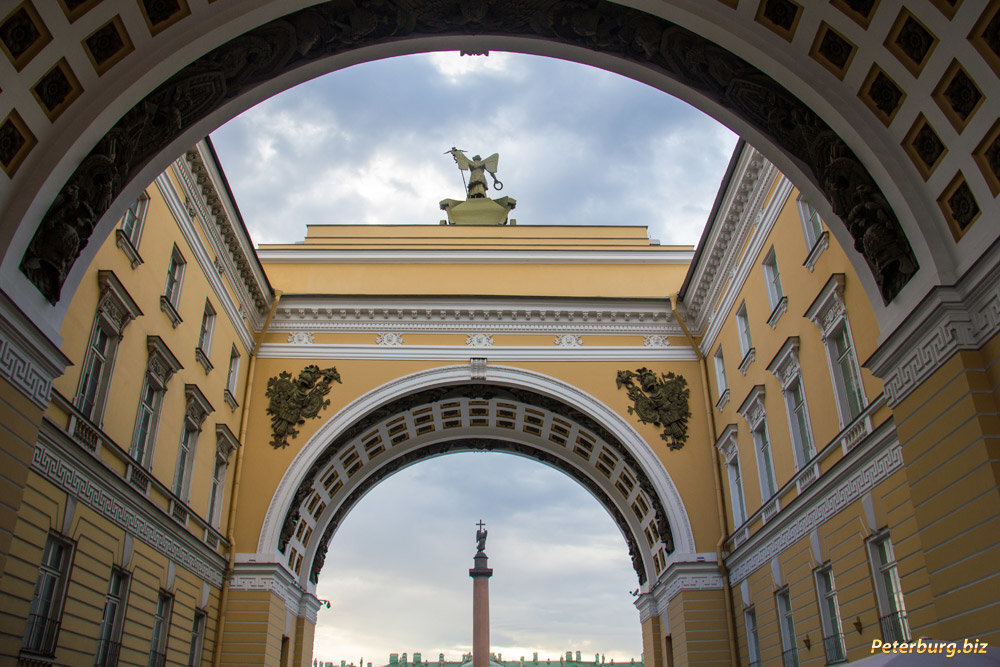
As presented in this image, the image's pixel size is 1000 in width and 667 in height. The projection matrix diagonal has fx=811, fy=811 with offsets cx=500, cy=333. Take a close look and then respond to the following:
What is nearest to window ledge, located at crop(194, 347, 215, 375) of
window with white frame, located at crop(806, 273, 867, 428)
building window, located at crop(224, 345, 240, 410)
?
building window, located at crop(224, 345, 240, 410)

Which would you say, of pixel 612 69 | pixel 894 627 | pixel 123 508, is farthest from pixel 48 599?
pixel 894 627

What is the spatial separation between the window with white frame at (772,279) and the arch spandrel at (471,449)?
21.6ft

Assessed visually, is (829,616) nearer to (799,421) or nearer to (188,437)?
(799,421)

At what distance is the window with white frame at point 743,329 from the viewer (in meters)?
20.4

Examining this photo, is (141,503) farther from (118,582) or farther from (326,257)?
(326,257)

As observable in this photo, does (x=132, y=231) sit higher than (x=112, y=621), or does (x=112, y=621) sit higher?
(x=132, y=231)

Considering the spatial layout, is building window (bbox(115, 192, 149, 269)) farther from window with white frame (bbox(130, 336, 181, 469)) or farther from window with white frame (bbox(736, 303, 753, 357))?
window with white frame (bbox(736, 303, 753, 357))

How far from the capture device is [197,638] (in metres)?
19.3

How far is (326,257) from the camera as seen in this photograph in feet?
88.9

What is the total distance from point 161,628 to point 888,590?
46.6 feet

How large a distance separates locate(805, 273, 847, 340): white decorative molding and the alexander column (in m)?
19.9

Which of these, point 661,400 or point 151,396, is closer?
point 151,396

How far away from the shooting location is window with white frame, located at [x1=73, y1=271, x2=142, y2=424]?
46.1 ft
